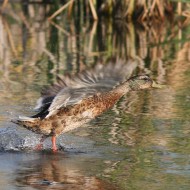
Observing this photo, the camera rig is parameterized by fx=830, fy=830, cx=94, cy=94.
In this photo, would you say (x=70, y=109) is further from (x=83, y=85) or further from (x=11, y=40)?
(x=11, y=40)

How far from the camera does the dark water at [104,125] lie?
22.3ft

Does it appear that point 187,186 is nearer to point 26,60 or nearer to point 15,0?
point 26,60

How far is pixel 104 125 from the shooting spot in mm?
8852

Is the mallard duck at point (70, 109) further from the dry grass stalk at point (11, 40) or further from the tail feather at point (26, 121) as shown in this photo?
the dry grass stalk at point (11, 40)

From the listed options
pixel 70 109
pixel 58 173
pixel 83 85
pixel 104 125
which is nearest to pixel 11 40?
pixel 104 125

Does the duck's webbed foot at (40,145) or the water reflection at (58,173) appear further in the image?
the duck's webbed foot at (40,145)

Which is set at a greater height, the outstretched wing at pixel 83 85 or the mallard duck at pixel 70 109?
the outstretched wing at pixel 83 85

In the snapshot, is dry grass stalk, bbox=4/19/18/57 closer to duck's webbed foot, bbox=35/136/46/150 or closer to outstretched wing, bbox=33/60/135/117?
duck's webbed foot, bbox=35/136/46/150

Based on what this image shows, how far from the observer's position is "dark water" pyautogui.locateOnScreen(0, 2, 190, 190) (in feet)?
22.3

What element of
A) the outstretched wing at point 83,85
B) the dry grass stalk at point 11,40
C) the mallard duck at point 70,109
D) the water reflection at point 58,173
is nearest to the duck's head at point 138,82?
the mallard duck at point 70,109

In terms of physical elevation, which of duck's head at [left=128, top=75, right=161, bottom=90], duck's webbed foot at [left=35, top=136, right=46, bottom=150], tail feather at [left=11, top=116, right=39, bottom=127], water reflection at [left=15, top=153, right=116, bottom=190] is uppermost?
duck's head at [left=128, top=75, right=161, bottom=90]

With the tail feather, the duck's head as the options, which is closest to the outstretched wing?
the tail feather

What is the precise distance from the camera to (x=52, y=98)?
7688 millimetres

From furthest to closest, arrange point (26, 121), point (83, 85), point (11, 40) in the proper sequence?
point (11, 40) < point (26, 121) < point (83, 85)
